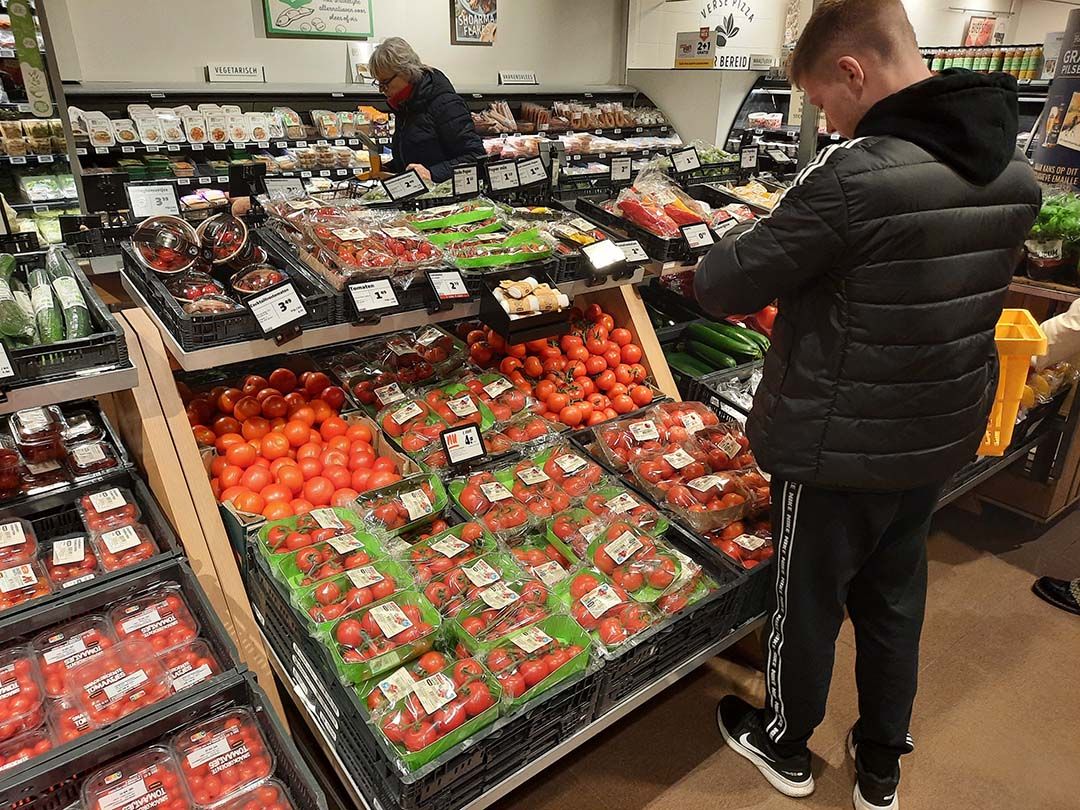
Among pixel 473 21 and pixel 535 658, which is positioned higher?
pixel 473 21

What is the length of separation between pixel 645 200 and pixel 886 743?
2027mm

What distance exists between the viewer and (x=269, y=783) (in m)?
1.50

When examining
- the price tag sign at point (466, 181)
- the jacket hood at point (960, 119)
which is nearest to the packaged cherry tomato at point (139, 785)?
the jacket hood at point (960, 119)

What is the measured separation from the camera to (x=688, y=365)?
3.26m

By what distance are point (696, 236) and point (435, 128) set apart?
7.47 ft

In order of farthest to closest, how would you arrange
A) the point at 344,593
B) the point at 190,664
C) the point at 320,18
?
the point at 320,18 < the point at 344,593 < the point at 190,664

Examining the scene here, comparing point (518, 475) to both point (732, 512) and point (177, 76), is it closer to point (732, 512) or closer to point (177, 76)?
point (732, 512)

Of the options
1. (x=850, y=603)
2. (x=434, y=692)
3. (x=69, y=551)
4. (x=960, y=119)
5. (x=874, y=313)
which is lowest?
(x=850, y=603)

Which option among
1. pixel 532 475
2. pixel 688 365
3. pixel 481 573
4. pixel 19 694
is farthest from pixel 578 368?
pixel 19 694

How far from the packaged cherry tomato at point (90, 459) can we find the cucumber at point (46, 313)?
447 mm

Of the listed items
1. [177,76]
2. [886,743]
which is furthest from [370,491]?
[177,76]

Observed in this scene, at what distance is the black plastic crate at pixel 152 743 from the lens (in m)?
1.40

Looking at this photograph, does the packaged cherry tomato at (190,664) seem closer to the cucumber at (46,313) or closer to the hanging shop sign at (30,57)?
the cucumber at (46,313)

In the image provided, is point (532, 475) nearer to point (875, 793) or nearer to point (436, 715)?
point (436, 715)
